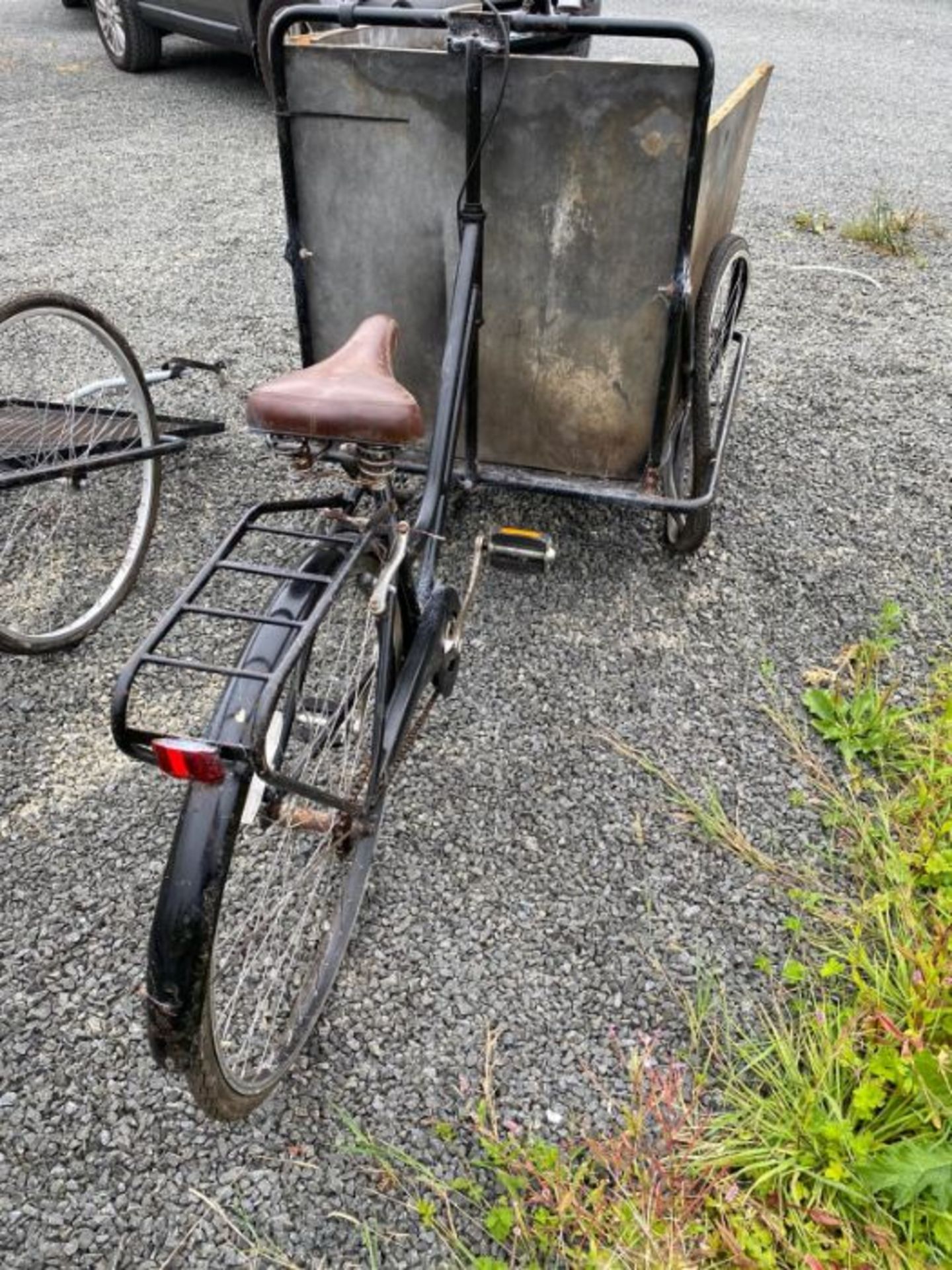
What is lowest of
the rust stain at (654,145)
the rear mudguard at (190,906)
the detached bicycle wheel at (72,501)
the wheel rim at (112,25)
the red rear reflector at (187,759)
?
the detached bicycle wheel at (72,501)

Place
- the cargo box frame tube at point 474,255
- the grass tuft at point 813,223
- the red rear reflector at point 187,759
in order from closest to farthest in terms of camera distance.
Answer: the red rear reflector at point 187,759, the cargo box frame tube at point 474,255, the grass tuft at point 813,223

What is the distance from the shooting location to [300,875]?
211cm

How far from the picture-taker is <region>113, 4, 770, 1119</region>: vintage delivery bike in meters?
1.63

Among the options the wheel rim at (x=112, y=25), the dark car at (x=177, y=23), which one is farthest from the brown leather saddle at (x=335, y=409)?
the wheel rim at (x=112, y=25)

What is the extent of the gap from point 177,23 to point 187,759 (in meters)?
7.56

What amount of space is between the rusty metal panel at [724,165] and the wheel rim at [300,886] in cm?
143

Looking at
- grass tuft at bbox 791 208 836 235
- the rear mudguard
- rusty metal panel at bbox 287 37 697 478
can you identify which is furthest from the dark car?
the rear mudguard

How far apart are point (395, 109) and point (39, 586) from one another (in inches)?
65.6

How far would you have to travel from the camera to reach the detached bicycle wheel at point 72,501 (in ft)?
9.42

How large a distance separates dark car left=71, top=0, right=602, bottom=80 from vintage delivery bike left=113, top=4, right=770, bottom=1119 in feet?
9.88

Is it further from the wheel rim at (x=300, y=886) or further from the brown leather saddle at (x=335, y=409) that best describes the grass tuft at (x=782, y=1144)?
the brown leather saddle at (x=335, y=409)

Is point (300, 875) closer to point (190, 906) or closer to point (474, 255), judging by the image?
point (190, 906)

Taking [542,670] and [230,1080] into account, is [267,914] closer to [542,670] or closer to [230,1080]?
[230,1080]

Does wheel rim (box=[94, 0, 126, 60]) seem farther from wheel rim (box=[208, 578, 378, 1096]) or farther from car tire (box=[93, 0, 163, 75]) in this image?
wheel rim (box=[208, 578, 378, 1096])
